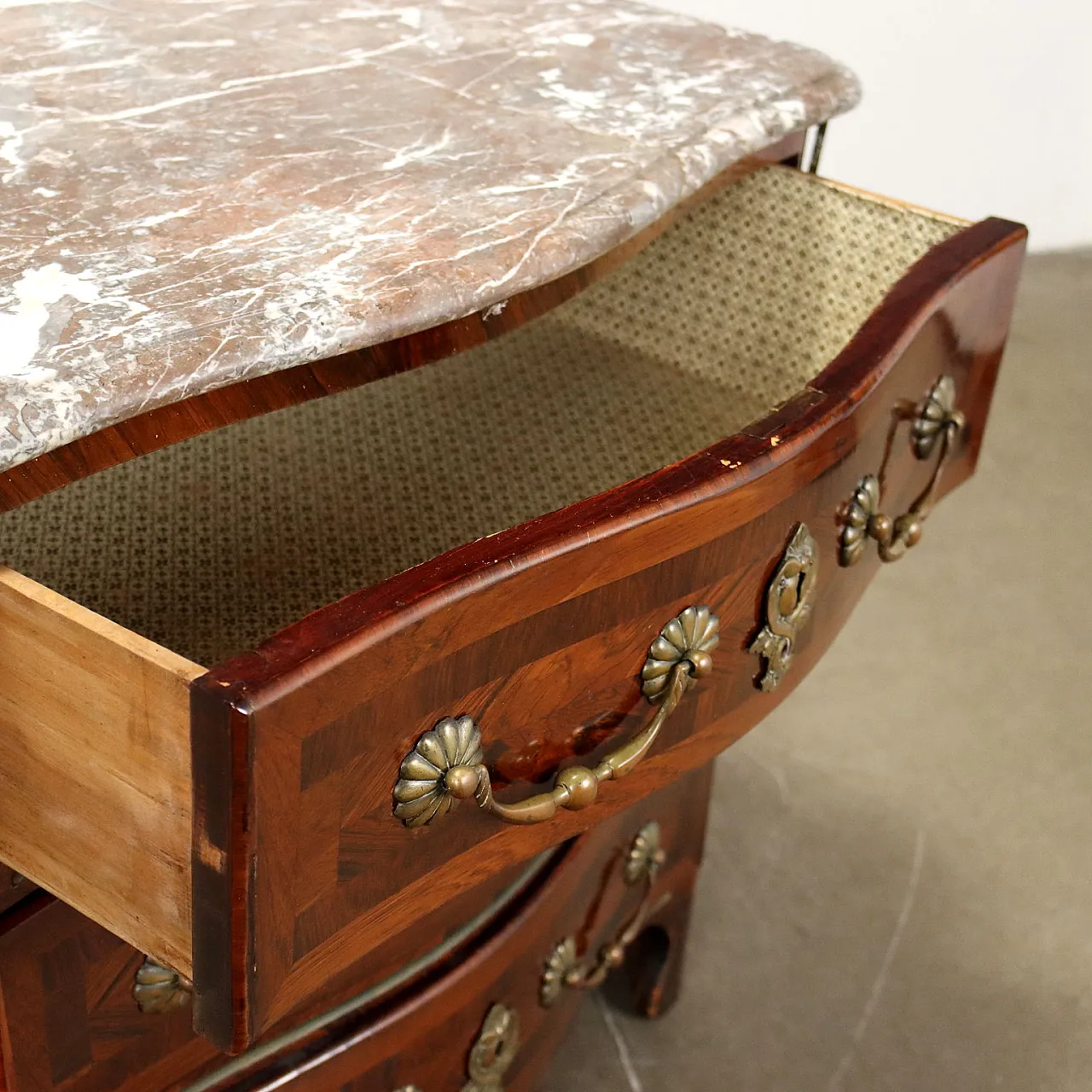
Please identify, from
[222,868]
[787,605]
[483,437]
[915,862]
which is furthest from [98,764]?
[915,862]

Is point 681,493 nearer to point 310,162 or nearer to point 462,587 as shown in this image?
point 462,587

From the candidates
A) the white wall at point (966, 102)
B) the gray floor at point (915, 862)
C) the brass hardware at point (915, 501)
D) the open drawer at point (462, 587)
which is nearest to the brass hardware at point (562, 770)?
the open drawer at point (462, 587)

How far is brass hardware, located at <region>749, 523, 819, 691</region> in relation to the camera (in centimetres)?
60

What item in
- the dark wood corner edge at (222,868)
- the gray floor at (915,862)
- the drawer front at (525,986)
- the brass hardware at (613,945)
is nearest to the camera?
the dark wood corner edge at (222,868)

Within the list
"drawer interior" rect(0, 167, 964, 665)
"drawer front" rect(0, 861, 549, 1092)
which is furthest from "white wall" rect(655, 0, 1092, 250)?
"drawer front" rect(0, 861, 549, 1092)

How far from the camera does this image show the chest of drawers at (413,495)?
443mm

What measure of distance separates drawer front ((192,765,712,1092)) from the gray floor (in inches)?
4.4

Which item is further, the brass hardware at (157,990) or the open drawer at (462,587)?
the brass hardware at (157,990)

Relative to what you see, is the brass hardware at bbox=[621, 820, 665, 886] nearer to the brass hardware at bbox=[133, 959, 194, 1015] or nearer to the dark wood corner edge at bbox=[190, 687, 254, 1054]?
the brass hardware at bbox=[133, 959, 194, 1015]

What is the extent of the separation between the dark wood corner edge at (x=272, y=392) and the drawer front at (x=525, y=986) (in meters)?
0.35

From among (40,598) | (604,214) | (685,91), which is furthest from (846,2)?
(40,598)

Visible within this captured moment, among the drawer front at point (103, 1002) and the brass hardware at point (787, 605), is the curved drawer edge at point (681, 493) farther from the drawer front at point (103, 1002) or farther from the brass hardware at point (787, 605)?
the drawer front at point (103, 1002)

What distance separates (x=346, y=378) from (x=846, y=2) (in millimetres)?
1894

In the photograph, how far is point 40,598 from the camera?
432 mm
